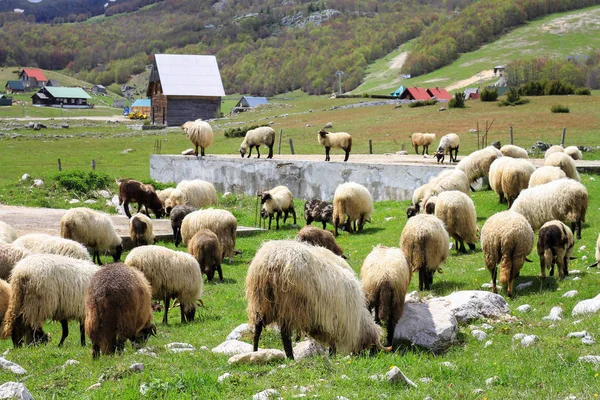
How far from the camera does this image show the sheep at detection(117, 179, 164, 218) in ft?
80.9

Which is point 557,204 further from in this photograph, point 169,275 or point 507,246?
point 169,275

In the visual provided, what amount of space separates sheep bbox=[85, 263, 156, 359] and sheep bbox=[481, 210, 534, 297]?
6198 mm

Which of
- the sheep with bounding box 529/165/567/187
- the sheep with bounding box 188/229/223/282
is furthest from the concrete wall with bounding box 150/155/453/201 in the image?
the sheep with bounding box 188/229/223/282

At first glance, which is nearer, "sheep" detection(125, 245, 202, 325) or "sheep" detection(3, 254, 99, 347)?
"sheep" detection(3, 254, 99, 347)

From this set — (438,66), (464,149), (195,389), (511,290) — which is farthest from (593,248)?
(438,66)

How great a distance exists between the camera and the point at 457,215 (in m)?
16.3

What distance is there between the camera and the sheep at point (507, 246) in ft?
40.3

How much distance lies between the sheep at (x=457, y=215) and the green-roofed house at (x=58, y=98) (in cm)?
12328

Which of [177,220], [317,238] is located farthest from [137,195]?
[317,238]

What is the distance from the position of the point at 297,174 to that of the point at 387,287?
20.4m

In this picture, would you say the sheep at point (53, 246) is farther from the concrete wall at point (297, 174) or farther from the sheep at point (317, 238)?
the concrete wall at point (297, 174)

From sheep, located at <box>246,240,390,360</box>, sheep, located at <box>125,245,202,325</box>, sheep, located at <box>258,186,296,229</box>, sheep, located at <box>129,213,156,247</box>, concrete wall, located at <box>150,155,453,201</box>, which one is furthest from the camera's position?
concrete wall, located at <box>150,155,453,201</box>

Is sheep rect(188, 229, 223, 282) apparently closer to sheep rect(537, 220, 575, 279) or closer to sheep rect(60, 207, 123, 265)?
sheep rect(60, 207, 123, 265)

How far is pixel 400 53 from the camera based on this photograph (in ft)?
640
